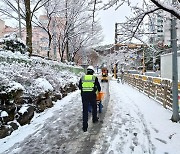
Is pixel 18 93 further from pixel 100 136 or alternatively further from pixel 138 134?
pixel 138 134

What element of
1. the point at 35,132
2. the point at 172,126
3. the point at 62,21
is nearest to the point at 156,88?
the point at 172,126

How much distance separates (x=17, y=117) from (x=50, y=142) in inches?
74.8

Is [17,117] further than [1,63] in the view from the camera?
No

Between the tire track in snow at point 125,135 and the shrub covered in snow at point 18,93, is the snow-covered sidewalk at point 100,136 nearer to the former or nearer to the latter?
the tire track in snow at point 125,135

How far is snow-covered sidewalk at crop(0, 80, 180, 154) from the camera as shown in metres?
5.96

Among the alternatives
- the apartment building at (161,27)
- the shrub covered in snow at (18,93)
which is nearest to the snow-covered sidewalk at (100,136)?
the shrub covered in snow at (18,93)

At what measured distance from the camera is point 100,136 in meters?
6.92

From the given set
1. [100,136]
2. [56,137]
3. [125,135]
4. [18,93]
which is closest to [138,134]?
[125,135]

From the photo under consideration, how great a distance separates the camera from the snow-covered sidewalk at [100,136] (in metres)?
5.96

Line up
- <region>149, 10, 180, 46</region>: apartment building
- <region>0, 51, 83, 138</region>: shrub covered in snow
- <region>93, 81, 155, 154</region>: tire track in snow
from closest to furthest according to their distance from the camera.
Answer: <region>93, 81, 155, 154</region>: tire track in snow → <region>149, 10, 180, 46</region>: apartment building → <region>0, 51, 83, 138</region>: shrub covered in snow

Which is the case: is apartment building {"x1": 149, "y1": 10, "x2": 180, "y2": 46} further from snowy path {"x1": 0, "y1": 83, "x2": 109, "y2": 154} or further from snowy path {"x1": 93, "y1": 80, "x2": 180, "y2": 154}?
snowy path {"x1": 0, "y1": 83, "x2": 109, "y2": 154}

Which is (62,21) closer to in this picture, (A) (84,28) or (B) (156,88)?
(A) (84,28)

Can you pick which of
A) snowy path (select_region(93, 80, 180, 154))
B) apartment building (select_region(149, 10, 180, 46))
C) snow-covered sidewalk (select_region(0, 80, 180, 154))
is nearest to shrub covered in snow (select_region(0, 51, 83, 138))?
snow-covered sidewalk (select_region(0, 80, 180, 154))

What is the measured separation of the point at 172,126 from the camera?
317 inches
